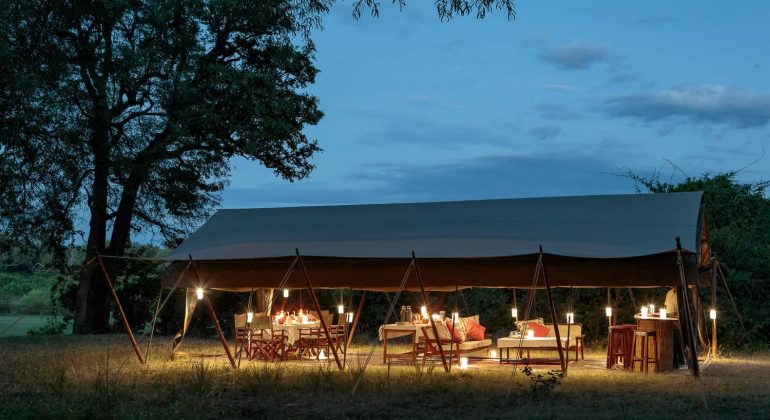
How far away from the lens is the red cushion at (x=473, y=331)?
1390cm

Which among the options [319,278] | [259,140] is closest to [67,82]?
[259,140]

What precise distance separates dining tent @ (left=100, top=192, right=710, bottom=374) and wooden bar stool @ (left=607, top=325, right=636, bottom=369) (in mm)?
852

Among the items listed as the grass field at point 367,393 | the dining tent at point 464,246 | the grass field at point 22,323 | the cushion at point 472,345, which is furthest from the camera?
the grass field at point 22,323

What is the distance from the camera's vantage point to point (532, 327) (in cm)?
1310

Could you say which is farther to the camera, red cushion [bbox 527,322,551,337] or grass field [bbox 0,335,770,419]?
red cushion [bbox 527,322,551,337]

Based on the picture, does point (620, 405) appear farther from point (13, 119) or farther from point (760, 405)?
point (13, 119)

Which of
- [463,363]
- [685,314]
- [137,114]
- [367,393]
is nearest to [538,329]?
[463,363]

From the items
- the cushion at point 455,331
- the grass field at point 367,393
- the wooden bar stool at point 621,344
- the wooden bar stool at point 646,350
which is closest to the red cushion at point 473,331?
the cushion at point 455,331

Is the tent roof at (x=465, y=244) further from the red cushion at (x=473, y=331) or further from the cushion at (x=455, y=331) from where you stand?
the red cushion at (x=473, y=331)

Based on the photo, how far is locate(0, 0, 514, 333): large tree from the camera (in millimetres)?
16438

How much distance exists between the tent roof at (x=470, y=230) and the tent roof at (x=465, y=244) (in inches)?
0.6

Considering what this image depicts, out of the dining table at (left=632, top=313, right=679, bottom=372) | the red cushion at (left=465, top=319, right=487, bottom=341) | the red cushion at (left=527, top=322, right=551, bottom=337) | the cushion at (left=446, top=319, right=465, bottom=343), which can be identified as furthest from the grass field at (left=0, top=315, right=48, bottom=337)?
the dining table at (left=632, top=313, right=679, bottom=372)

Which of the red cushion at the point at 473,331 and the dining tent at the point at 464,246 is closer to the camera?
the dining tent at the point at 464,246

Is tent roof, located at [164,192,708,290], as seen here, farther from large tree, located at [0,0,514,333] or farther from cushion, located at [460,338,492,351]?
large tree, located at [0,0,514,333]
